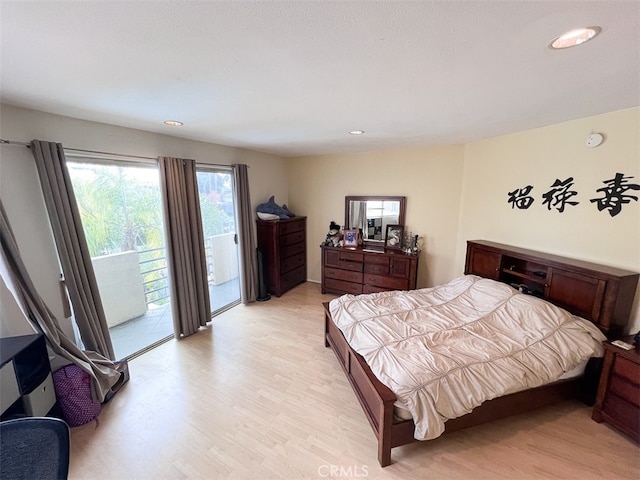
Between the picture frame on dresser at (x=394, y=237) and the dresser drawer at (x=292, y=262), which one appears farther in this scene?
the dresser drawer at (x=292, y=262)

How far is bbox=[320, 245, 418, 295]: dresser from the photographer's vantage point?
3566mm

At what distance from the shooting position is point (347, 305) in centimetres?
259

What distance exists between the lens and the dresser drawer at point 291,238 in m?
4.07

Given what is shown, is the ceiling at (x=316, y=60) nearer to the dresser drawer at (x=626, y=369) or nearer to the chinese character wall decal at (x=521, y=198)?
the chinese character wall decal at (x=521, y=198)

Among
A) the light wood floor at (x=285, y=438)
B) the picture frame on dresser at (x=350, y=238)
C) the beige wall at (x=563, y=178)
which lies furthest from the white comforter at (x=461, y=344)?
the picture frame on dresser at (x=350, y=238)

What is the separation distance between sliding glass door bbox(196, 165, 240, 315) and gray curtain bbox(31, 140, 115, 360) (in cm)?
130

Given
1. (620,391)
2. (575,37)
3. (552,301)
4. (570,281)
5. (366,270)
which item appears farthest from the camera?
(366,270)

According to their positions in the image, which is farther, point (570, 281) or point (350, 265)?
point (350, 265)

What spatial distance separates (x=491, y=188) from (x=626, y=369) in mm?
2011

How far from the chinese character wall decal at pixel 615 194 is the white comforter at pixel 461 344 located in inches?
35.7

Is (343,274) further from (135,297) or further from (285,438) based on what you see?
(135,297)

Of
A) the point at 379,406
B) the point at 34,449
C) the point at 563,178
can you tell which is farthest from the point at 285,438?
the point at 563,178

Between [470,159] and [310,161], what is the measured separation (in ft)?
8.05

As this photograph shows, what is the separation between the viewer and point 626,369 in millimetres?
1688
